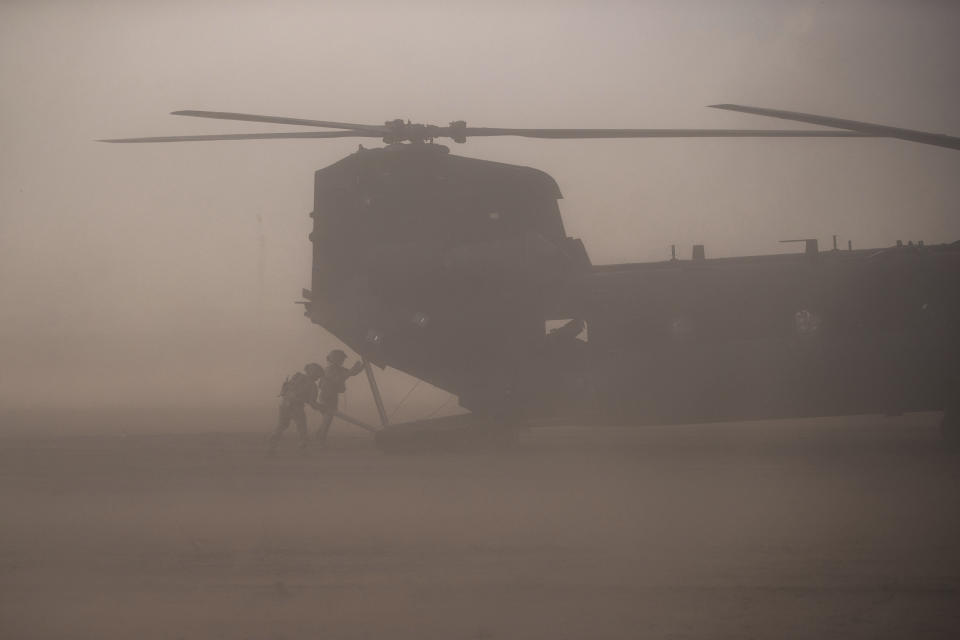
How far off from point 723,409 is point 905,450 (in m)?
2.72

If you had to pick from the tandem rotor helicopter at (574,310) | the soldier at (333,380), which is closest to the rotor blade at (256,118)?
the tandem rotor helicopter at (574,310)

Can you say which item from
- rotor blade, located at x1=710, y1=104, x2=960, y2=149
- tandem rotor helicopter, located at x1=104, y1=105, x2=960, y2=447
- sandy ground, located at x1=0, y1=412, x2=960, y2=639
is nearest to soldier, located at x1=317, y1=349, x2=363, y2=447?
tandem rotor helicopter, located at x1=104, y1=105, x2=960, y2=447

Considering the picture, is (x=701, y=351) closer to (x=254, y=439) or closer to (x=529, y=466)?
(x=529, y=466)

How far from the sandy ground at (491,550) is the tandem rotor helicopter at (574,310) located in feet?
3.61

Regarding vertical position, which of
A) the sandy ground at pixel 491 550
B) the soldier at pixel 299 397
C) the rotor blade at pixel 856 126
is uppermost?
the rotor blade at pixel 856 126

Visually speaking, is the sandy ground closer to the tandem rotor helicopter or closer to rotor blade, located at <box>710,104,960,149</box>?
the tandem rotor helicopter

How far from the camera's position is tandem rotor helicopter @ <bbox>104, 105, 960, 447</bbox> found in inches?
534

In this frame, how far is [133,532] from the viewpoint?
8.13m

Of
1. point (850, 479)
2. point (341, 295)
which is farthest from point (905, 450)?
point (341, 295)

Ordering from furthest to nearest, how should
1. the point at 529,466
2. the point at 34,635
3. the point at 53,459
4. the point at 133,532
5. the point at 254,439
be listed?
the point at 254,439, the point at 53,459, the point at 529,466, the point at 133,532, the point at 34,635

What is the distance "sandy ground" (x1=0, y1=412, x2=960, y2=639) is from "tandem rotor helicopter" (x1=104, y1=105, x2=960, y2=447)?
43.3 inches

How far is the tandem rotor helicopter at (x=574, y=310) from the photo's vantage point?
1356cm

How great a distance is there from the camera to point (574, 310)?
1460 cm

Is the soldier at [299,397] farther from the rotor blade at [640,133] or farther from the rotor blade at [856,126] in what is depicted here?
the rotor blade at [856,126]
